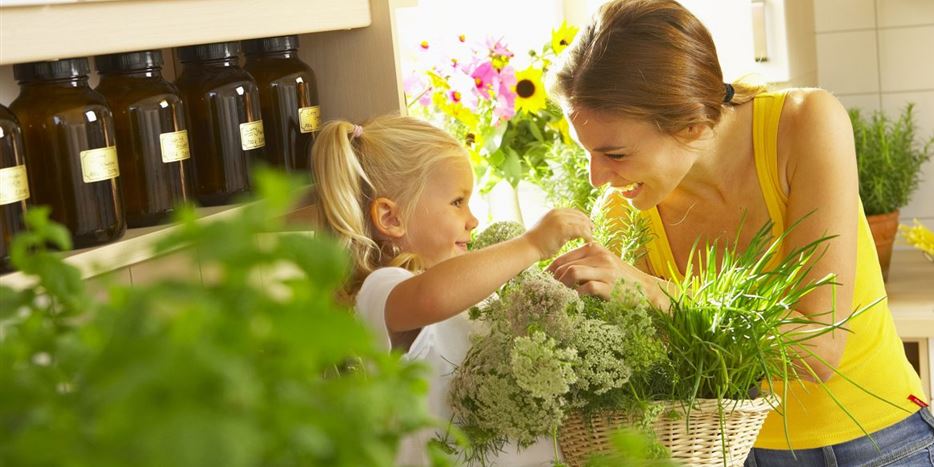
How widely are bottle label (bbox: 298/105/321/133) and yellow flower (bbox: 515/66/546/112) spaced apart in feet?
2.45

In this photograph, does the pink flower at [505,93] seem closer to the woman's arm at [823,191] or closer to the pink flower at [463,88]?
the pink flower at [463,88]

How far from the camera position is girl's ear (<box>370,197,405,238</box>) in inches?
50.5

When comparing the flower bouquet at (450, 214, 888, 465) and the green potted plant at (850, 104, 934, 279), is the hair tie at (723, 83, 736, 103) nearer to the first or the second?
the flower bouquet at (450, 214, 888, 465)

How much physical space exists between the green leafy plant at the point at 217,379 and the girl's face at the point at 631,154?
1.04 m

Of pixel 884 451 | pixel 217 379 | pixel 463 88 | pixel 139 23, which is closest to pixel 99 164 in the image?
pixel 139 23

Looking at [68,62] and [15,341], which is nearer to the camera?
[15,341]

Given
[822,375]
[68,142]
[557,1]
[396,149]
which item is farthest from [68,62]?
[557,1]

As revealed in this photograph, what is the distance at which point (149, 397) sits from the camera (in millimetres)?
248

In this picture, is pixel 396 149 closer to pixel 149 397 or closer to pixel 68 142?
pixel 68 142

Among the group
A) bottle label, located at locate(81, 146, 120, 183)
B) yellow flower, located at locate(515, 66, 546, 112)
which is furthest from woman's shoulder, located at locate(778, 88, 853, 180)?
bottle label, located at locate(81, 146, 120, 183)

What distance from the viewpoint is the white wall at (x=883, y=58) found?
9.05 feet

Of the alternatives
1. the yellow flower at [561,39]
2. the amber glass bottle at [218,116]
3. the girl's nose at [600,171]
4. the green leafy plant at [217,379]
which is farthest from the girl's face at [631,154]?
the green leafy plant at [217,379]

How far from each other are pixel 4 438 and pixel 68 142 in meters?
0.70

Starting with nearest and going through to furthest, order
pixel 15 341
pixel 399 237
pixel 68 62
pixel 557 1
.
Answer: pixel 15 341
pixel 68 62
pixel 399 237
pixel 557 1
